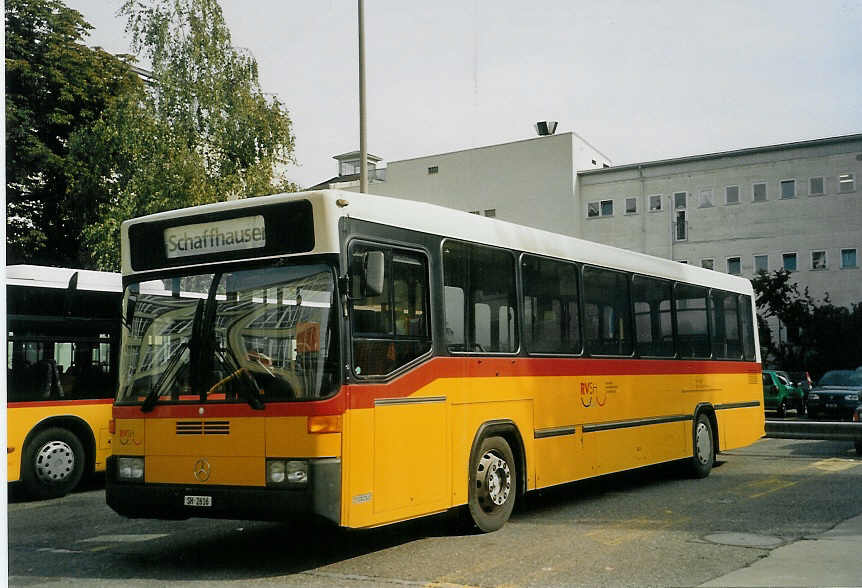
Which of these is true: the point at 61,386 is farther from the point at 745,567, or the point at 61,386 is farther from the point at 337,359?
the point at 745,567

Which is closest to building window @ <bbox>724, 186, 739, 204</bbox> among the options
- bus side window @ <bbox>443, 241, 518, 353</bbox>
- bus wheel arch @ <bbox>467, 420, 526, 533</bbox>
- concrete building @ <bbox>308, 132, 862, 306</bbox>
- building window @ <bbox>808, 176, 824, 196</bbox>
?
concrete building @ <bbox>308, 132, 862, 306</bbox>

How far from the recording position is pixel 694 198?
6266cm

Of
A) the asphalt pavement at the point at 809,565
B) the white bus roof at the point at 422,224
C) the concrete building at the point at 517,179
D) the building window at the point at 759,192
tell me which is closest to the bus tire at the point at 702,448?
the white bus roof at the point at 422,224

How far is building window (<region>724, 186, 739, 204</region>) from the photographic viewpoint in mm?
61750

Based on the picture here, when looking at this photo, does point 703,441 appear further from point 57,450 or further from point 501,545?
point 57,450

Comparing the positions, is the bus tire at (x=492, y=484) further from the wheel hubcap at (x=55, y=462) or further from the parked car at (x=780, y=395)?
the parked car at (x=780, y=395)

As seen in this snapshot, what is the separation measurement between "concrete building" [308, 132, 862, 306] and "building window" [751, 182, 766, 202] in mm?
61

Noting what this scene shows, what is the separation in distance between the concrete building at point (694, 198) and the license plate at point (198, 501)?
56693 millimetres

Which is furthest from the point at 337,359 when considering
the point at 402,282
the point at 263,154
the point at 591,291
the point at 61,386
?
the point at 263,154

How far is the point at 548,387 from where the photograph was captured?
1088 centimetres

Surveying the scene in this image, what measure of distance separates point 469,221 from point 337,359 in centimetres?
261

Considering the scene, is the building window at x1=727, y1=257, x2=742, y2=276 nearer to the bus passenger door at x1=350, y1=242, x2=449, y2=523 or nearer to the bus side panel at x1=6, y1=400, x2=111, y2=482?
the bus side panel at x1=6, y1=400, x2=111, y2=482

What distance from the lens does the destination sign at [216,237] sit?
8289 millimetres

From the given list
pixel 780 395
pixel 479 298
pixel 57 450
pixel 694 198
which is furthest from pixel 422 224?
pixel 694 198
